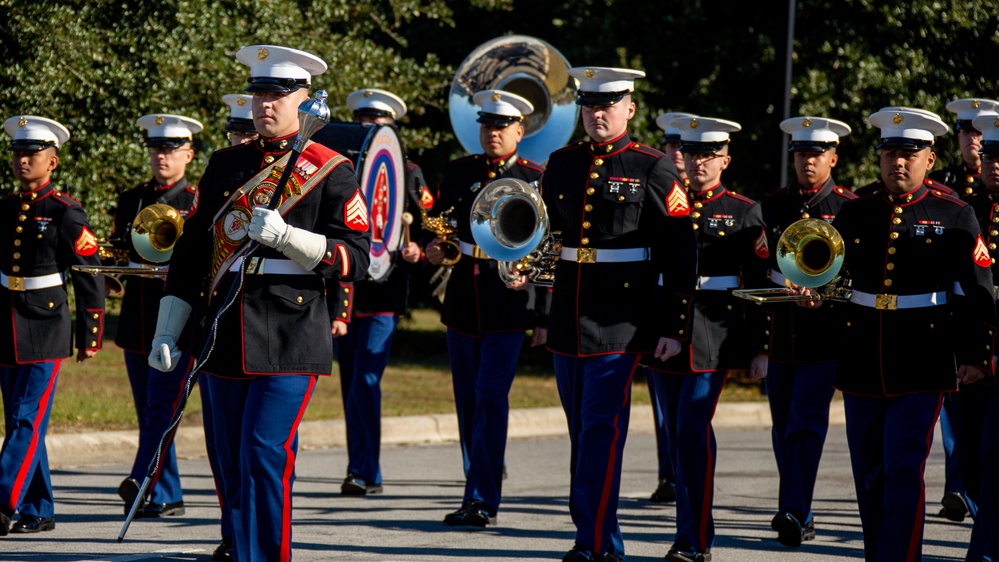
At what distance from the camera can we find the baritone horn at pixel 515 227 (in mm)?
Result: 7082

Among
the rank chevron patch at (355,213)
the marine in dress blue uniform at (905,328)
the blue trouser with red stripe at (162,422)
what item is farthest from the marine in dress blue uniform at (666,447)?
the rank chevron patch at (355,213)

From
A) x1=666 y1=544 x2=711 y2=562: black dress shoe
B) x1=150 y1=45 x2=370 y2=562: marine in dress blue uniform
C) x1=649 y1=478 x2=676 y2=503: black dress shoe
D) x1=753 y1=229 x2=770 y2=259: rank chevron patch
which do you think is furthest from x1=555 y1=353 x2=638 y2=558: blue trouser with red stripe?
x1=649 y1=478 x2=676 y2=503: black dress shoe

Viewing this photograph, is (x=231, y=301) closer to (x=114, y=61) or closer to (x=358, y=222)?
(x=358, y=222)

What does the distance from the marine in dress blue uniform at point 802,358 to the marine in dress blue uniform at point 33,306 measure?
3.81 metres

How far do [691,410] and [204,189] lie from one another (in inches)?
107

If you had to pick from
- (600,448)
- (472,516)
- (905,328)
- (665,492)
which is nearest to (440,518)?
(472,516)

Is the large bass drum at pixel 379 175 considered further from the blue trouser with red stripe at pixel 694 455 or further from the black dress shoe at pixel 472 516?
the blue trouser with red stripe at pixel 694 455

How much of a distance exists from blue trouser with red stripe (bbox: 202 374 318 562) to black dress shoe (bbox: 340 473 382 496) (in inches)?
136

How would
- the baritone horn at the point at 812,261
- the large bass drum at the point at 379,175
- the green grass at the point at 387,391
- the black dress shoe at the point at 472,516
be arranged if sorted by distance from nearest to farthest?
the baritone horn at the point at 812,261 < the black dress shoe at the point at 472,516 < the large bass drum at the point at 379,175 < the green grass at the point at 387,391

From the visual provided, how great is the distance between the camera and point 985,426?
6.92 metres

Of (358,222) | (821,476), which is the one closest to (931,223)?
(358,222)

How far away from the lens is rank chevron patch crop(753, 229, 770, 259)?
772cm

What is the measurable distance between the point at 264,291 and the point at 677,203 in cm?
214

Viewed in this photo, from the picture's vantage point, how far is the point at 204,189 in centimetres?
601
